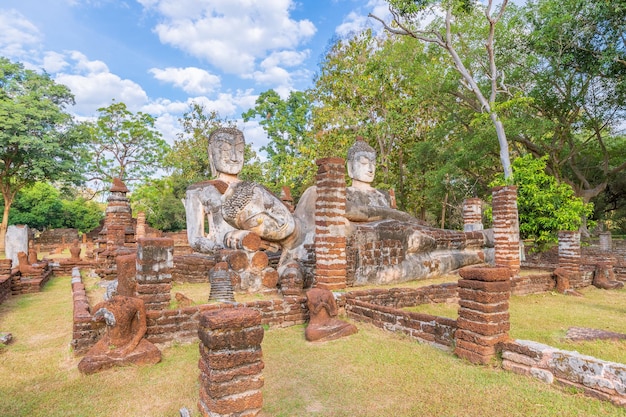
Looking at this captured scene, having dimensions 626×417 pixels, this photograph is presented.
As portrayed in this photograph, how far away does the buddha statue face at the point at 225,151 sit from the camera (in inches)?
375

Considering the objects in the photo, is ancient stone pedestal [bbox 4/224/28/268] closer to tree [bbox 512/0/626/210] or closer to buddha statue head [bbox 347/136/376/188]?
buddha statue head [bbox 347/136/376/188]

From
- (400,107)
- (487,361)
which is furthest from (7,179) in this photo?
(487,361)

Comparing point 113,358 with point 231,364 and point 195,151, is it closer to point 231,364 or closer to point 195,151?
point 231,364

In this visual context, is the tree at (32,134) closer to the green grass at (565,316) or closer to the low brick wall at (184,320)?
the low brick wall at (184,320)

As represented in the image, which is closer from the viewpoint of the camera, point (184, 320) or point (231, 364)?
point (231, 364)

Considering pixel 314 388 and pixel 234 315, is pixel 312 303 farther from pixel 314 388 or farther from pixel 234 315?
pixel 234 315

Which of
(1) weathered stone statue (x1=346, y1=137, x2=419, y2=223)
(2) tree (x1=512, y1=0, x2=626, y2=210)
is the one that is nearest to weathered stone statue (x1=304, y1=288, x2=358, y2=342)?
(1) weathered stone statue (x1=346, y1=137, x2=419, y2=223)

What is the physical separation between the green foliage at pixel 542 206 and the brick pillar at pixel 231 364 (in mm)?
11132

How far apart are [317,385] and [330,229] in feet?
11.2

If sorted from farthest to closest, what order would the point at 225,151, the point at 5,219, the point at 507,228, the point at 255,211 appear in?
the point at 5,219
the point at 225,151
the point at 507,228
the point at 255,211

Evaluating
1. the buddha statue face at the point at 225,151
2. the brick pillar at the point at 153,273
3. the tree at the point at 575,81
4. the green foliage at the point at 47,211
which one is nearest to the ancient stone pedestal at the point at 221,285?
the brick pillar at the point at 153,273

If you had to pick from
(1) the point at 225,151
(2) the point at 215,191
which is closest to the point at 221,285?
(2) the point at 215,191

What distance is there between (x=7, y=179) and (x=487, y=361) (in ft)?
90.9

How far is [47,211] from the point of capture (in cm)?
3294
